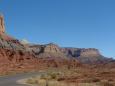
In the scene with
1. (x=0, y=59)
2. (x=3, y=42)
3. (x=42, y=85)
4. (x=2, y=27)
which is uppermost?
(x=2, y=27)

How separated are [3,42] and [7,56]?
1367 centimetres

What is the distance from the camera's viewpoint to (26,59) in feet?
401

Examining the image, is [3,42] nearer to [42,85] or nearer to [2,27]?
[2,27]

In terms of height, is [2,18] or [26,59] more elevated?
[2,18]

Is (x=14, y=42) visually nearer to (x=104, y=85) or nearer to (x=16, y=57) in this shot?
(x=16, y=57)

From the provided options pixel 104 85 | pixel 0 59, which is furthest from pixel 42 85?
pixel 0 59

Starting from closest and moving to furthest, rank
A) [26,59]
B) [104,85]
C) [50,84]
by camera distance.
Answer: [50,84], [104,85], [26,59]

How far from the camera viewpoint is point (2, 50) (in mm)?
112125

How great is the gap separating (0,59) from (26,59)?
1883cm

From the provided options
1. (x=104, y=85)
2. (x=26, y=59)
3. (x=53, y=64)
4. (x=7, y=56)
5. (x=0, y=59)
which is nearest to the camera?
(x=104, y=85)

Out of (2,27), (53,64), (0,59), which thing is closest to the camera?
(0,59)

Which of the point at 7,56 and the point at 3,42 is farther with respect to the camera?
the point at 3,42

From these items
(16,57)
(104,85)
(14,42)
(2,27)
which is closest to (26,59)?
(16,57)

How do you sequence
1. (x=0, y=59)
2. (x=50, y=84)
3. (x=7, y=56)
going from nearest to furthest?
(x=50, y=84) → (x=0, y=59) → (x=7, y=56)
